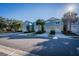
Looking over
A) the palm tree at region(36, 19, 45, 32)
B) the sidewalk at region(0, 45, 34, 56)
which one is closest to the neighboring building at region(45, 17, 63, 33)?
the palm tree at region(36, 19, 45, 32)

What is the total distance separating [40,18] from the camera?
8.13ft

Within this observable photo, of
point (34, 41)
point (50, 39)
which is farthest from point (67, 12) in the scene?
point (34, 41)

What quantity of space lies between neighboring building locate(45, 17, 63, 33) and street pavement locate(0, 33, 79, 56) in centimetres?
8

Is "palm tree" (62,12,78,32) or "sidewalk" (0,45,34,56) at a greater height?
"palm tree" (62,12,78,32)

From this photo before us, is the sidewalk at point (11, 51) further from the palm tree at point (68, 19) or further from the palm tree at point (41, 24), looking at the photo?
the palm tree at point (68, 19)

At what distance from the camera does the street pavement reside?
2.44 metres

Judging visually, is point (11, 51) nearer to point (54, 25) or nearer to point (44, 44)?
point (44, 44)

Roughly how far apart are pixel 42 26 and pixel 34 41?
0.23 m

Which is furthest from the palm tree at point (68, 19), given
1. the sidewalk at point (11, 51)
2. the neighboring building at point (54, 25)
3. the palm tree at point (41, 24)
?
the sidewalk at point (11, 51)

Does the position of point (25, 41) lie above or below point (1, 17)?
below

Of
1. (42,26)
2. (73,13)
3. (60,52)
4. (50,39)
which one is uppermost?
(73,13)

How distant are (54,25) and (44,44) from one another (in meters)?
0.29

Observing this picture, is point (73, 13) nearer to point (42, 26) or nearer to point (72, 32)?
point (72, 32)

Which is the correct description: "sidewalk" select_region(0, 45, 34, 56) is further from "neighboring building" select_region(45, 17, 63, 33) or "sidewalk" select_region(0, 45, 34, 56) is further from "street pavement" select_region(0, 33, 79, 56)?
"neighboring building" select_region(45, 17, 63, 33)
